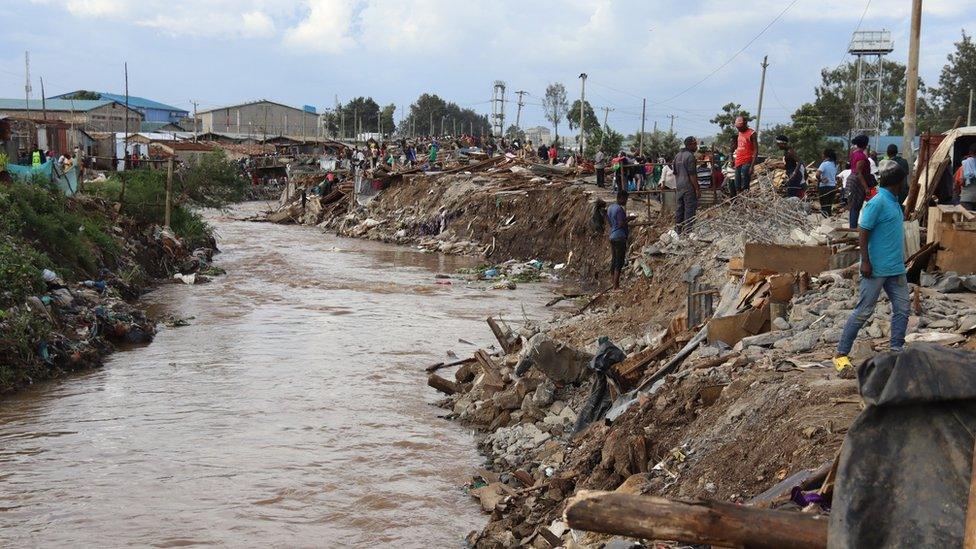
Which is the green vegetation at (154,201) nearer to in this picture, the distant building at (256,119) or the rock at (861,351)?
the rock at (861,351)

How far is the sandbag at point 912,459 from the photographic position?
2668mm

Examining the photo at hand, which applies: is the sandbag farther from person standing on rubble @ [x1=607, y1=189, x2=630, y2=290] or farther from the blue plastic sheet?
the blue plastic sheet

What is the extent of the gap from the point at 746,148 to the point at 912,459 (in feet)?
41.2

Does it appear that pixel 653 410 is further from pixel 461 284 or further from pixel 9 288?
pixel 461 284

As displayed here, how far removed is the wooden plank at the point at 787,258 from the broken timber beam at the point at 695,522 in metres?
6.67

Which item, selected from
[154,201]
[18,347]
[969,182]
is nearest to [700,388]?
[969,182]

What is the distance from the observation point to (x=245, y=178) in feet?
182

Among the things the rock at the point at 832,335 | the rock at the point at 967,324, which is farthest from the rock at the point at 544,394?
the rock at the point at 967,324

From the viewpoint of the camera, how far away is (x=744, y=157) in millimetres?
14852

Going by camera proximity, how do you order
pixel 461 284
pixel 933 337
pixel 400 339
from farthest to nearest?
pixel 461 284
pixel 400 339
pixel 933 337

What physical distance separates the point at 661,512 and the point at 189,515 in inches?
220

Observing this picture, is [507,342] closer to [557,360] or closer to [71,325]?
[557,360]

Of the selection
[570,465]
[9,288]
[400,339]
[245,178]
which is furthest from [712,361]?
[245,178]

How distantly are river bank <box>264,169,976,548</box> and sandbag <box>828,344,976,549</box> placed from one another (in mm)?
1460
